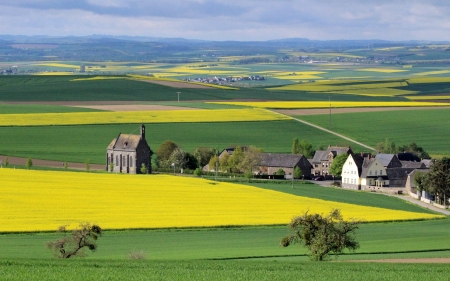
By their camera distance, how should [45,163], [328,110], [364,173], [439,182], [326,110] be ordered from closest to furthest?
[439,182]
[45,163]
[364,173]
[328,110]
[326,110]

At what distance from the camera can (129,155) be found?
92062 mm

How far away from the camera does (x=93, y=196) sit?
57625mm

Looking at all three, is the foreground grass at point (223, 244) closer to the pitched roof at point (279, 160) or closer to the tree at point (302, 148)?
the pitched roof at point (279, 160)

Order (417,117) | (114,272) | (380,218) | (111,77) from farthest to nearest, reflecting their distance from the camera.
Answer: (111,77)
(417,117)
(380,218)
(114,272)

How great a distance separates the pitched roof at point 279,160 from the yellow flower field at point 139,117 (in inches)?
885

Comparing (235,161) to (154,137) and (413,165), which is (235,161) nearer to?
(154,137)

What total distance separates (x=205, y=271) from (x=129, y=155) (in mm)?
61626

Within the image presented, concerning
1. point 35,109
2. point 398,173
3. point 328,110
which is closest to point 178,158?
point 398,173

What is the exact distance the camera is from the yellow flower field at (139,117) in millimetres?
112438

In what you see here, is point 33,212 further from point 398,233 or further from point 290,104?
point 290,104

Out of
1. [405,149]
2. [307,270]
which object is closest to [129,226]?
[307,270]

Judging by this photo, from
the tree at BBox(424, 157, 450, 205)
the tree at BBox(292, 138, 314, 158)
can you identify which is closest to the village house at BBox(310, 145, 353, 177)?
the tree at BBox(292, 138, 314, 158)

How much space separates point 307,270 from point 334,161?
6287cm

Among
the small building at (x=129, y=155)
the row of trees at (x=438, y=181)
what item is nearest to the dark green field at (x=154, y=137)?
the small building at (x=129, y=155)
